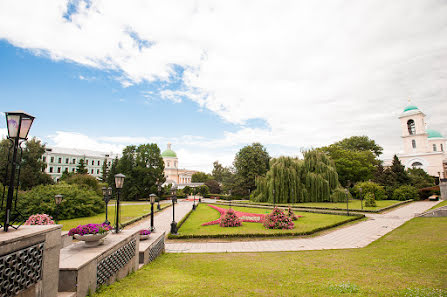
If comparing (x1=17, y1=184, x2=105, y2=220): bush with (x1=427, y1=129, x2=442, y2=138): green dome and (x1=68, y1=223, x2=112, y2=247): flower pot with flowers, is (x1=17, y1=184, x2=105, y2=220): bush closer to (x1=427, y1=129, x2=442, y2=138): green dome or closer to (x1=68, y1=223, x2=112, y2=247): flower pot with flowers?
(x1=68, y1=223, x2=112, y2=247): flower pot with flowers

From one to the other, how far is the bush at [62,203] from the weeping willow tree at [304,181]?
57.7ft

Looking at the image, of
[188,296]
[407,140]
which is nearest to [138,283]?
[188,296]

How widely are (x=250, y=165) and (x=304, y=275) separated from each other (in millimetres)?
36176

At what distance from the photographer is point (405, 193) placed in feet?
93.7

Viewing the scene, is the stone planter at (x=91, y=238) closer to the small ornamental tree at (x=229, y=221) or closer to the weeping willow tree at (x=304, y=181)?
the small ornamental tree at (x=229, y=221)

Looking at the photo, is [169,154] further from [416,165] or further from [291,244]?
[291,244]

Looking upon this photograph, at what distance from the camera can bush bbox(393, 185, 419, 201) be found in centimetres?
2842

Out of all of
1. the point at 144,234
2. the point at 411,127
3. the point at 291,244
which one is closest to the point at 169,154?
the point at 411,127

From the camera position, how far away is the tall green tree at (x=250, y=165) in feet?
135

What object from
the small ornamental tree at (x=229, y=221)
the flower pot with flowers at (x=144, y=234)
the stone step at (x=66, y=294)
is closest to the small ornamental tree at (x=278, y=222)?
the small ornamental tree at (x=229, y=221)

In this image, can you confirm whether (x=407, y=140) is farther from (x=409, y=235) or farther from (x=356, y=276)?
(x=356, y=276)

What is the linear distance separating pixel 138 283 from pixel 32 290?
6.34 feet

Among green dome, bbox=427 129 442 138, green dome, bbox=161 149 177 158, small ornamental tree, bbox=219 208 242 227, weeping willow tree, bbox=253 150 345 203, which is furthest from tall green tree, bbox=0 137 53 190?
green dome, bbox=427 129 442 138

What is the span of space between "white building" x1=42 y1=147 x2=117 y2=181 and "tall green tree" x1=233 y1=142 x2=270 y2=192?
114 ft
